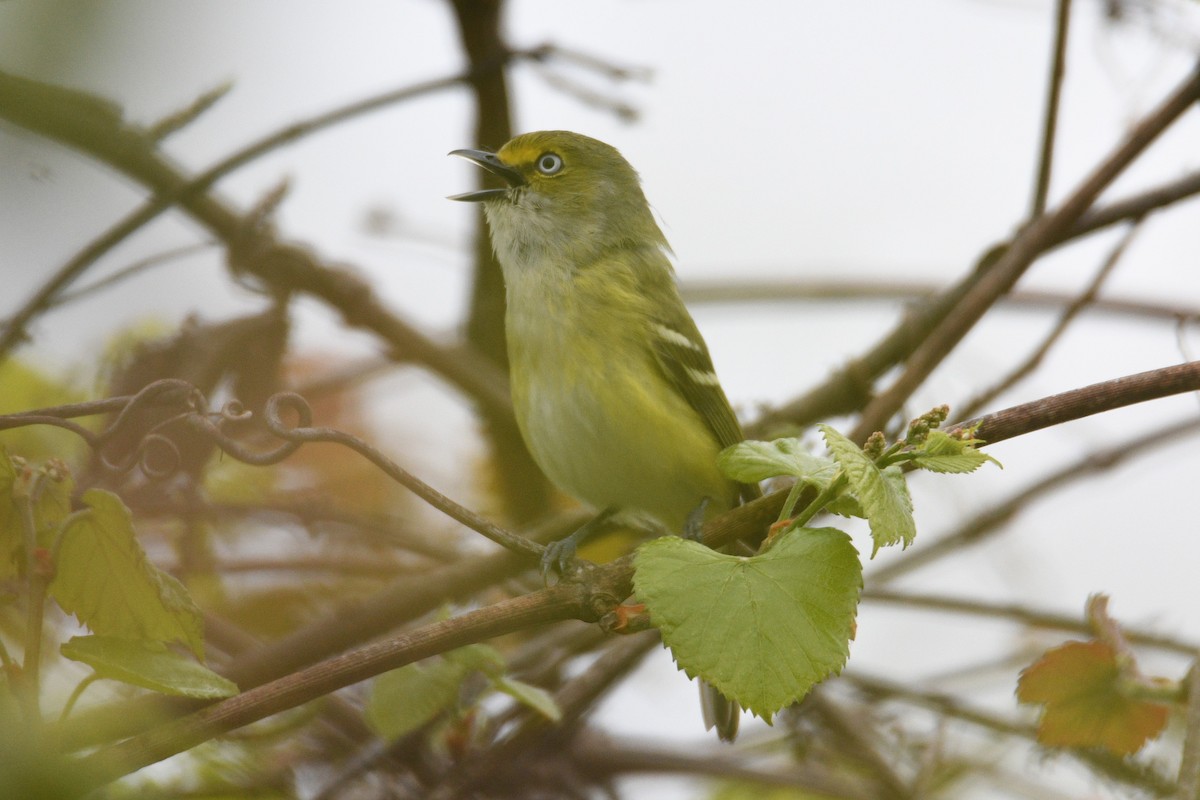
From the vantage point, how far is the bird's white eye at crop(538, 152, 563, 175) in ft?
9.85

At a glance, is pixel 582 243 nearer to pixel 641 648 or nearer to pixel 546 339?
pixel 546 339

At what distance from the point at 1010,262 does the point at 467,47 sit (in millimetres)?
1375

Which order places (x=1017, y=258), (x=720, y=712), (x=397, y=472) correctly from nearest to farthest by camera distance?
(x=397, y=472) < (x=1017, y=258) < (x=720, y=712)

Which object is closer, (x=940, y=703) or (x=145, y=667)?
(x=145, y=667)

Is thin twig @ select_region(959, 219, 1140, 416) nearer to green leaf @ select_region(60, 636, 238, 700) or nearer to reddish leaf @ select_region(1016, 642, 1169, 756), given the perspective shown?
reddish leaf @ select_region(1016, 642, 1169, 756)

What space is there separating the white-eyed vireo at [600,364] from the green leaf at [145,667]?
1193 millimetres

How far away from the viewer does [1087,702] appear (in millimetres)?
1573

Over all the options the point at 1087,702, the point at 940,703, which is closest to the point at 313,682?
the point at 1087,702

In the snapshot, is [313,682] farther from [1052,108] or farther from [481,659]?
[1052,108]

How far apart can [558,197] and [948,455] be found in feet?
6.35

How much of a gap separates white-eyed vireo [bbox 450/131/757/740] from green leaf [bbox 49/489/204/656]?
3.84 feet

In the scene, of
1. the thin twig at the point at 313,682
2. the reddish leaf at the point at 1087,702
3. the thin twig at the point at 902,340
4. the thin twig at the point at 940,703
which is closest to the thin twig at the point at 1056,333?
the thin twig at the point at 902,340

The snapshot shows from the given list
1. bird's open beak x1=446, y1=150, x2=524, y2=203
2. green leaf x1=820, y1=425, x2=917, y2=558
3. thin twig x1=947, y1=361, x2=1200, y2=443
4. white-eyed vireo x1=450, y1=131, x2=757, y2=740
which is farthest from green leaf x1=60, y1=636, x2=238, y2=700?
bird's open beak x1=446, y1=150, x2=524, y2=203

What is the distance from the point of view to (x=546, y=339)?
8.72 ft
